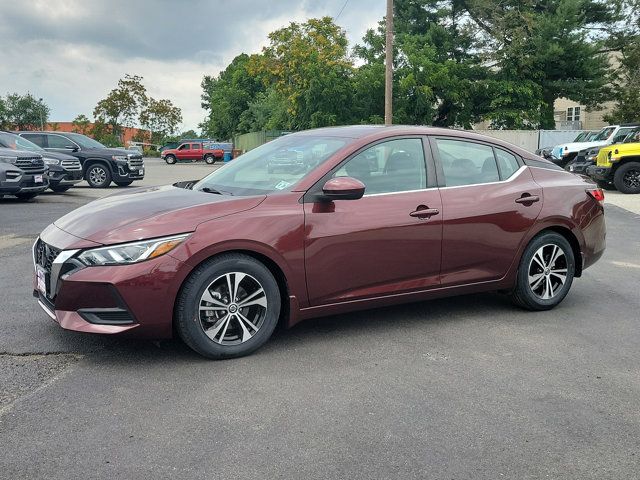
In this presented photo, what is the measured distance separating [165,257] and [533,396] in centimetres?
232

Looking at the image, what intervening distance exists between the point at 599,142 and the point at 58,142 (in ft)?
59.0

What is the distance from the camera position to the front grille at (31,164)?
13.7m

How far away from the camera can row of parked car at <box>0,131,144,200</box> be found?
13.5 metres

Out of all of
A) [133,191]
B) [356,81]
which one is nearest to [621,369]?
[133,191]

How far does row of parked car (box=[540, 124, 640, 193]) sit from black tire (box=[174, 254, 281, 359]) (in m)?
15.5

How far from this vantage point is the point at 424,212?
4715 mm

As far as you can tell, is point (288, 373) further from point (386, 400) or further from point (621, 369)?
point (621, 369)

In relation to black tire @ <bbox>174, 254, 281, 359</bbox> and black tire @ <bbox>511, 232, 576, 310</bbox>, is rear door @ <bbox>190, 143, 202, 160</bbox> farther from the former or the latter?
black tire @ <bbox>174, 254, 281, 359</bbox>

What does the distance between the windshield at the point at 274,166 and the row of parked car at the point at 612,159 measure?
14.5 metres

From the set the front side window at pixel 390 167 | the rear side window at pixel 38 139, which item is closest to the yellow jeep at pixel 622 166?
the front side window at pixel 390 167

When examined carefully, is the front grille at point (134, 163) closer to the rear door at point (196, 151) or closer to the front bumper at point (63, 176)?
the front bumper at point (63, 176)

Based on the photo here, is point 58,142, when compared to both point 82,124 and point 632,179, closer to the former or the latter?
point 632,179

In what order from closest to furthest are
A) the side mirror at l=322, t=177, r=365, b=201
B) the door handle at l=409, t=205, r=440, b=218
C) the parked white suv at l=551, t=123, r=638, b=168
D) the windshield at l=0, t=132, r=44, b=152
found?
the side mirror at l=322, t=177, r=365, b=201
the door handle at l=409, t=205, r=440, b=218
the windshield at l=0, t=132, r=44, b=152
the parked white suv at l=551, t=123, r=638, b=168

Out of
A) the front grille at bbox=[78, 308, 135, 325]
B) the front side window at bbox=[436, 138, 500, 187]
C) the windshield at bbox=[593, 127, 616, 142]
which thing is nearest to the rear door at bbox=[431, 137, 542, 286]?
the front side window at bbox=[436, 138, 500, 187]
